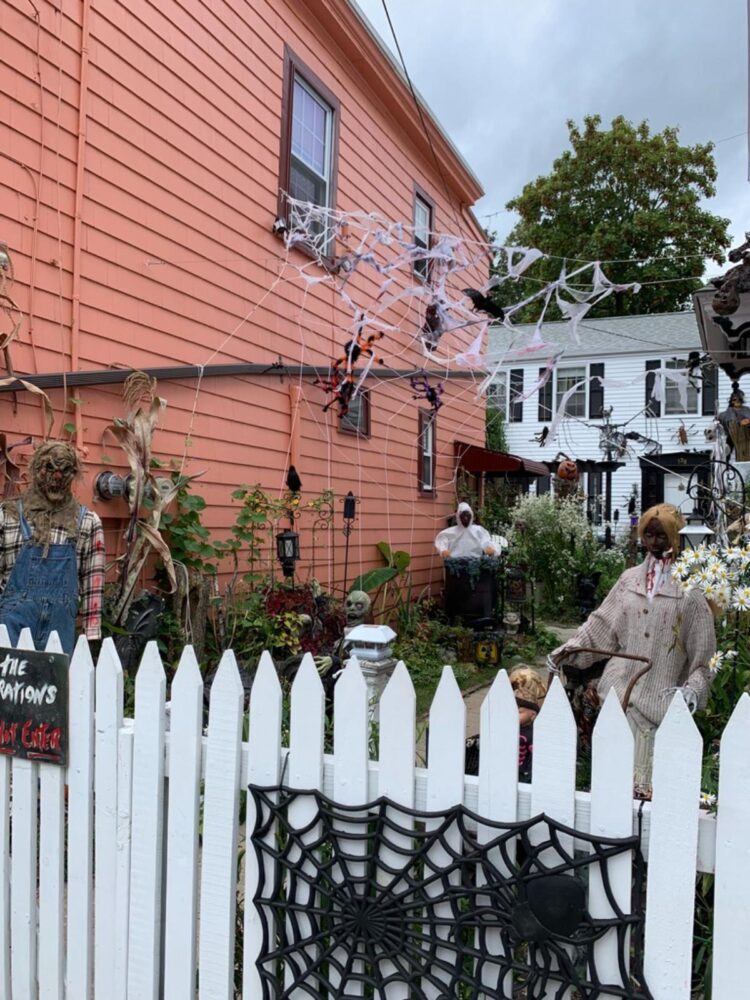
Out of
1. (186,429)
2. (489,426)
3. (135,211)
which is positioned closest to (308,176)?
(135,211)

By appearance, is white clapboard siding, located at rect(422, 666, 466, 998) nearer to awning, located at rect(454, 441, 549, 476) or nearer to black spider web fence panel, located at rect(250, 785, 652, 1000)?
black spider web fence panel, located at rect(250, 785, 652, 1000)

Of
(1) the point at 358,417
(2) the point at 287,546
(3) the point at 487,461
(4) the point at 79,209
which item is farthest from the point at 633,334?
(4) the point at 79,209

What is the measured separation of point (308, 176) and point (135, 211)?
2885 millimetres

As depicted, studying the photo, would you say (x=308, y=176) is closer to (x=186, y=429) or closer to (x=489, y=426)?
(x=186, y=429)

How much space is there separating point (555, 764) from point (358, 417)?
7572mm

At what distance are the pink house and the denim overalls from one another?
118cm

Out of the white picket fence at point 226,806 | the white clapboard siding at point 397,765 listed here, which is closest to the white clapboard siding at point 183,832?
the white picket fence at point 226,806

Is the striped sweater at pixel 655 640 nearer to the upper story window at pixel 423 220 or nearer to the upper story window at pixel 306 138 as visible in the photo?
the upper story window at pixel 306 138

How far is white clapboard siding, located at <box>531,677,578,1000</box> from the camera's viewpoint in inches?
63.7

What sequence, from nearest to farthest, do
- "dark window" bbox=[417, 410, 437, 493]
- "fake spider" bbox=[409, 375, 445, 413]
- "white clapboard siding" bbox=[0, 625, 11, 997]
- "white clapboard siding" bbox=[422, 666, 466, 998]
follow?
"white clapboard siding" bbox=[422, 666, 466, 998] < "white clapboard siding" bbox=[0, 625, 11, 997] < "fake spider" bbox=[409, 375, 445, 413] < "dark window" bbox=[417, 410, 437, 493]

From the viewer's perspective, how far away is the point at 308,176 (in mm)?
8016

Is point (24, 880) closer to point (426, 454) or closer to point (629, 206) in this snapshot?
point (426, 454)

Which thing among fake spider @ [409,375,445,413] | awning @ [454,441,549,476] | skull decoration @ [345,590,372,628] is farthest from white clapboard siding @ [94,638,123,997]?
awning @ [454,441,549,476]

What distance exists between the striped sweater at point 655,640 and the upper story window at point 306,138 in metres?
5.68
